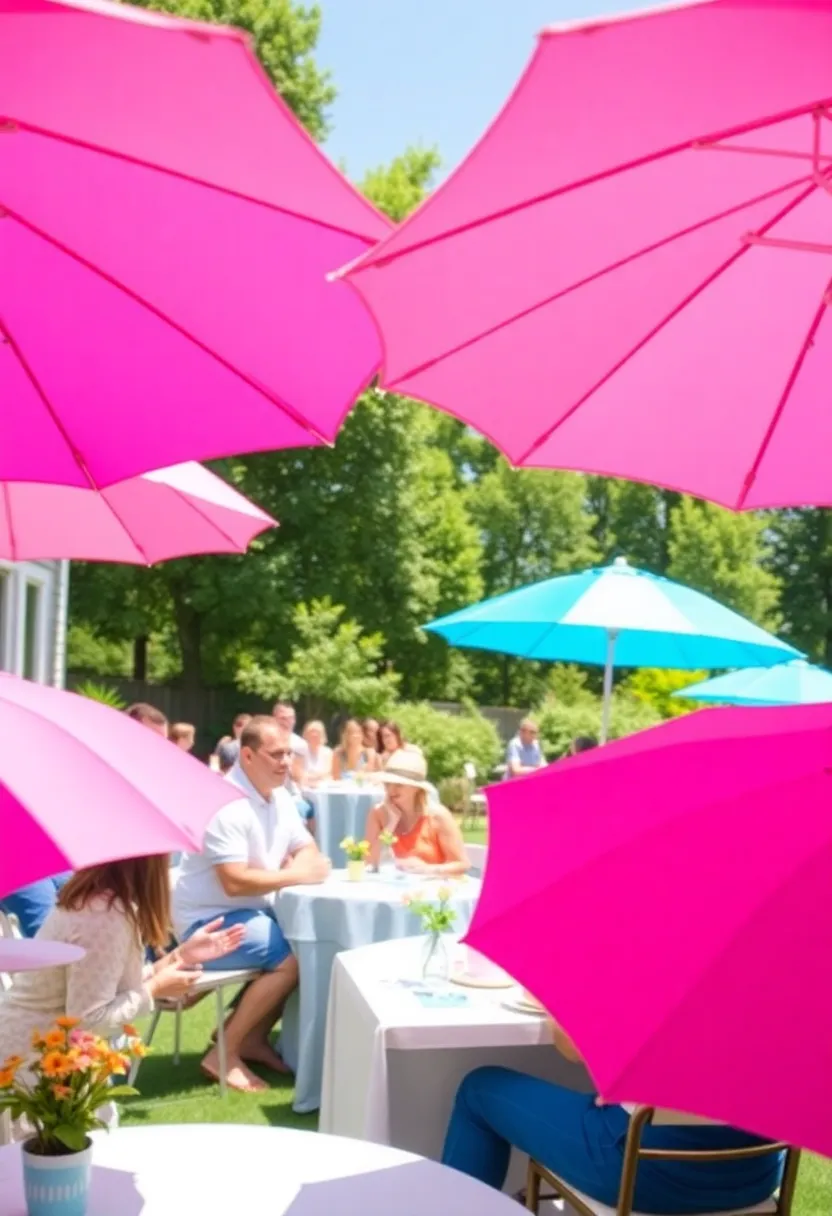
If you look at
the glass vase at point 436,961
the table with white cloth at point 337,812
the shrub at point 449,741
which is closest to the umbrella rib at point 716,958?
the glass vase at point 436,961

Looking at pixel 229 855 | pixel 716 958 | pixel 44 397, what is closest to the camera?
pixel 716 958

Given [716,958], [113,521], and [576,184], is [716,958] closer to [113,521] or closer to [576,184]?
[576,184]

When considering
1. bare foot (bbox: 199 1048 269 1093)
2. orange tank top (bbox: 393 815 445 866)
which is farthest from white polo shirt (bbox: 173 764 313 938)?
orange tank top (bbox: 393 815 445 866)

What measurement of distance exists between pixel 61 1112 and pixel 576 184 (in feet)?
6.64

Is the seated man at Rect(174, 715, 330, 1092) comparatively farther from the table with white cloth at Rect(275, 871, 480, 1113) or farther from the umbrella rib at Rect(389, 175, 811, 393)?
the umbrella rib at Rect(389, 175, 811, 393)

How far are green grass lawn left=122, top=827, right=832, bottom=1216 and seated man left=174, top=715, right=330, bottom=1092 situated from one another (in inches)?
5.8

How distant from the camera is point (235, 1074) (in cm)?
704

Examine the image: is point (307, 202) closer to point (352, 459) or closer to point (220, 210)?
point (220, 210)

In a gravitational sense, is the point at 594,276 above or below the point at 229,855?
above

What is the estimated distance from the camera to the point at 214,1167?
10.5 feet

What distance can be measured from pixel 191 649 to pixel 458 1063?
30002mm

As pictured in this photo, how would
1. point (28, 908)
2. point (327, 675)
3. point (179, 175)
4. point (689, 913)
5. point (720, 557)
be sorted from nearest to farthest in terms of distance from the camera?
point (689, 913)
point (179, 175)
point (28, 908)
point (327, 675)
point (720, 557)

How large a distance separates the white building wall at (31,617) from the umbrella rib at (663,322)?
11.4 meters

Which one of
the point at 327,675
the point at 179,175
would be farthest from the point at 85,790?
the point at 327,675
